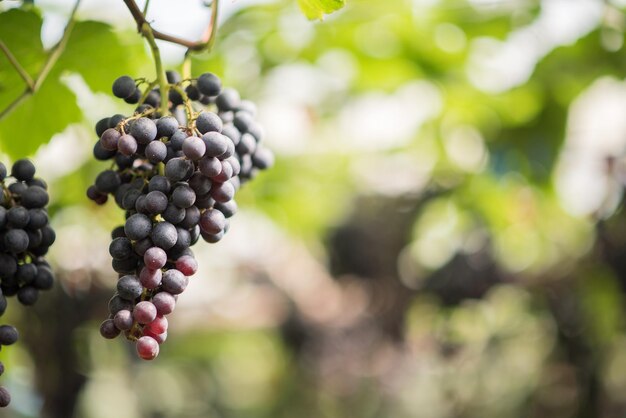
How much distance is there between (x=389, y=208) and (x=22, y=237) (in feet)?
8.67

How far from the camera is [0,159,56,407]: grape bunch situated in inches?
29.4

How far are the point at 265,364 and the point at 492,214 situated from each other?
429 centimetres

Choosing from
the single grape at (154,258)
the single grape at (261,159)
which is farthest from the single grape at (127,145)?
the single grape at (261,159)

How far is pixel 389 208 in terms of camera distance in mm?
3297

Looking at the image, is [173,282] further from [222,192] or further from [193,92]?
[193,92]

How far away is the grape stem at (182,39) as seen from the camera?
732mm

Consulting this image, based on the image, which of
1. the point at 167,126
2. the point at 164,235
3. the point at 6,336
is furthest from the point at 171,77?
the point at 6,336

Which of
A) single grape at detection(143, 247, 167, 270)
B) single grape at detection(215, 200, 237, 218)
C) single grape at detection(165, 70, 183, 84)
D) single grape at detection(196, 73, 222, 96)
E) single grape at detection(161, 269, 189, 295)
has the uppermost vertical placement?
single grape at detection(196, 73, 222, 96)

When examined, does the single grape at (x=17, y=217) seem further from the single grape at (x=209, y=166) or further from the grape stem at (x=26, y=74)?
the single grape at (x=209, y=166)

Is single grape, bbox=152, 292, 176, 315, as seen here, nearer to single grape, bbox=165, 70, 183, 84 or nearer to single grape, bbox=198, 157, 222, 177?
single grape, bbox=198, 157, 222, 177

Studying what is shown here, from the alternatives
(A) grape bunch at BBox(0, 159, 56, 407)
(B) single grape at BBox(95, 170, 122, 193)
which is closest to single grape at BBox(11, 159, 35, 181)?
(A) grape bunch at BBox(0, 159, 56, 407)

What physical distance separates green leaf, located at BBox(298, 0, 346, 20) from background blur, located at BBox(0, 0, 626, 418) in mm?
411

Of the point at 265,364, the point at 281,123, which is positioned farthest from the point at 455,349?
the point at 265,364

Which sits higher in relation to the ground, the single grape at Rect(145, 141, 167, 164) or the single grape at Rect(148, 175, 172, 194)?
the single grape at Rect(145, 141, 167, 164)
